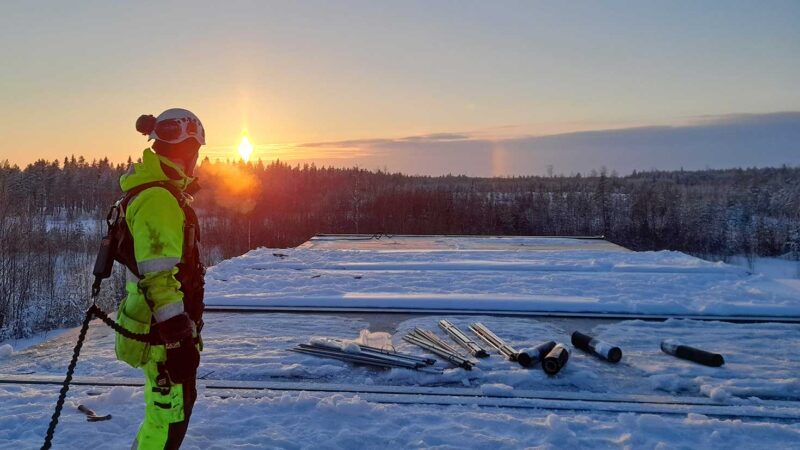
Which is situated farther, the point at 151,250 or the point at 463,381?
the point at 463,381

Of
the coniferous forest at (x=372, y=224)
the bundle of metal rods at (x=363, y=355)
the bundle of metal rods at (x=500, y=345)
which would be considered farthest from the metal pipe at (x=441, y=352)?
the coniferous forest at (x=372, y=224)

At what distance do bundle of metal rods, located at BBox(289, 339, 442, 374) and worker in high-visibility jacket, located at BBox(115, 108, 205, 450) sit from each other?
2.23 metres

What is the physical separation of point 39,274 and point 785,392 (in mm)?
17199

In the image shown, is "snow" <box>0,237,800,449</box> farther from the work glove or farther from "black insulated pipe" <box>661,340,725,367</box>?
the work glove

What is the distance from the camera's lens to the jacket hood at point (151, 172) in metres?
2.49

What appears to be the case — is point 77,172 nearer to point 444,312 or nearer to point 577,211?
point 577,211

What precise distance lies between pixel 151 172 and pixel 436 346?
11.0 feet

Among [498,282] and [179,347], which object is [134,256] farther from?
[498,282]

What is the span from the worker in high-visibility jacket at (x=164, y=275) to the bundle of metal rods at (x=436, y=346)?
2.55m

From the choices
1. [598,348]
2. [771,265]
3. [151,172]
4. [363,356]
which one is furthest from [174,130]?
[771,265]

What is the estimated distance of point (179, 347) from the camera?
243 cm

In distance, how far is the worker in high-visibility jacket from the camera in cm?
237

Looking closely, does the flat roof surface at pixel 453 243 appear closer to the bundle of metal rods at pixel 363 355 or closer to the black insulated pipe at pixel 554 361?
the bundle of metal rods at pixel 363 355

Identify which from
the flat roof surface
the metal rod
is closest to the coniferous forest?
the flat roof surface
